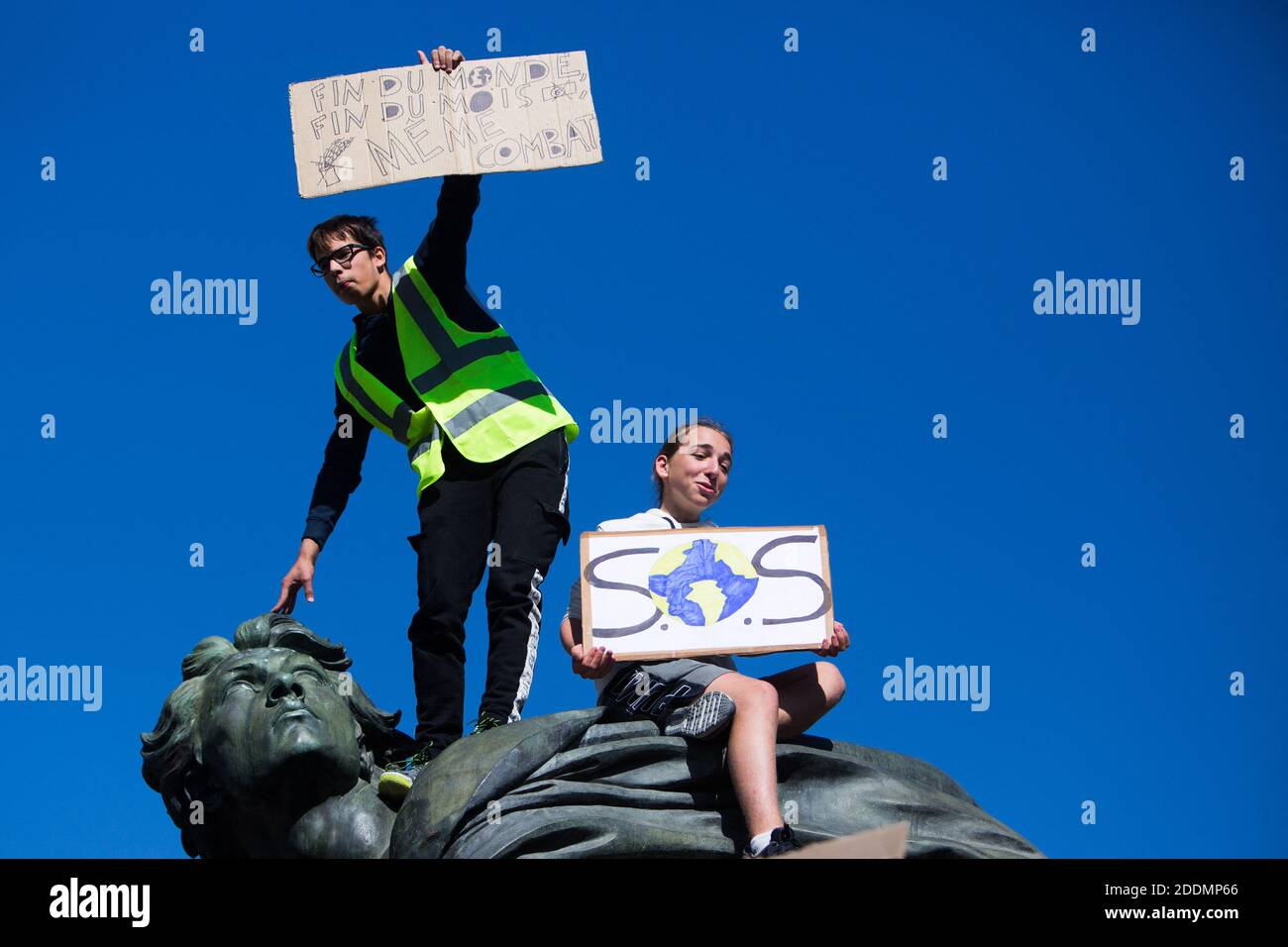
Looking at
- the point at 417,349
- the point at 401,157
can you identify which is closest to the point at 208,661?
the point at 417,349

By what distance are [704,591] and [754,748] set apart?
76cm

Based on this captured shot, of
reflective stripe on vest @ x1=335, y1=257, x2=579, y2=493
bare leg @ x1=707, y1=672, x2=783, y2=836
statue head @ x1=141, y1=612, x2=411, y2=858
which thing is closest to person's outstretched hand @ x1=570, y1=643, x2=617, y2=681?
bare leg @ x1=707, y1=672, x2=783, y2=836

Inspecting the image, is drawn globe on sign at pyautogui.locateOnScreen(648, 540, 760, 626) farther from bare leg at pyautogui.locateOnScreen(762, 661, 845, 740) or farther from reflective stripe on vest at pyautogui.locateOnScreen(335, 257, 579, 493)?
reflective stripe on vest at pyautogui.locateOnScreen(335, 257, 579, 493)

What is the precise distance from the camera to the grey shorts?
657 cm

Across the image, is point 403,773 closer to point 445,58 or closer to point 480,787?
point 480,787

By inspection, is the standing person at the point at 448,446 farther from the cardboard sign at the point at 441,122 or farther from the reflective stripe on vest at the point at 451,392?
the cardboard sign at the point at 441,122

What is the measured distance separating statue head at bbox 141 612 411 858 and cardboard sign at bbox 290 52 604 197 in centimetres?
212

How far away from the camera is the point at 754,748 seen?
6.20 meters

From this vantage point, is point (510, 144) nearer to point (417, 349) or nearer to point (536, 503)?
point (417, 349)

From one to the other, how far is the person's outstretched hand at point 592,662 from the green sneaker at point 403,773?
65cm

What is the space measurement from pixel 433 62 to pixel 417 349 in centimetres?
129

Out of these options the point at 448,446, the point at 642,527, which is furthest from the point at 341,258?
the point at 642,527

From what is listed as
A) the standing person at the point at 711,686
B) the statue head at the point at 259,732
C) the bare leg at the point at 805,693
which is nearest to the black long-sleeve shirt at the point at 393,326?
the statue head at the point at 259,732

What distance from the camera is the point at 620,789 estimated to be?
6348mm
